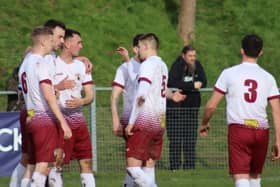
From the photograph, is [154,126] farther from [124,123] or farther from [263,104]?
[263,104]

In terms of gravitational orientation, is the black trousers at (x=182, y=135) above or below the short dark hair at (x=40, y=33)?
below

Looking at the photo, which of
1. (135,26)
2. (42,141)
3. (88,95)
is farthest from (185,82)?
(135,26)

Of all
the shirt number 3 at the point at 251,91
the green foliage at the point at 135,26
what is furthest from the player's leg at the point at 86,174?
the green foliage at the point at 135,26

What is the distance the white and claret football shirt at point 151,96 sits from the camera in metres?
13.2

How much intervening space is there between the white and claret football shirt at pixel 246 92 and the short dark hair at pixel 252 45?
0.49 ft

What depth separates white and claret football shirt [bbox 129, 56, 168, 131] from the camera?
A: 13.2 meters

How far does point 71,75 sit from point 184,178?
470 cm

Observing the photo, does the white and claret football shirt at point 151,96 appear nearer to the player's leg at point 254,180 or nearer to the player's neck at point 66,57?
the player's neck at point 66,57

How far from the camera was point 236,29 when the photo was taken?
95.0 feet

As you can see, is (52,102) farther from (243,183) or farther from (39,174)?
(243,183)

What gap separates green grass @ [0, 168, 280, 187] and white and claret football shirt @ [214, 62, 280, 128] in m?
4.35

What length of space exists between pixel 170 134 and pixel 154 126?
5.18 m

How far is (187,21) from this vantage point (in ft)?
92.6

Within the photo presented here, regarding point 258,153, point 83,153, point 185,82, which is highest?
point 185,82
